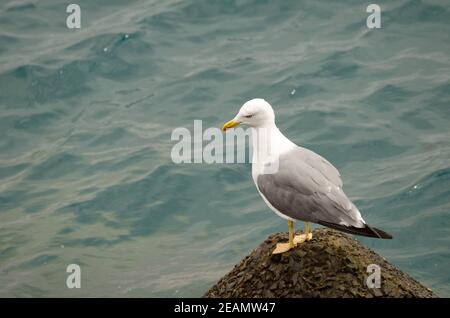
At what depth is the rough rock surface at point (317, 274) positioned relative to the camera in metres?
7.57

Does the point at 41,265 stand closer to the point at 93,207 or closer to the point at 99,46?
the point at 93,207

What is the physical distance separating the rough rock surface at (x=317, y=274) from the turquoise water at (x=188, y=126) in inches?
151

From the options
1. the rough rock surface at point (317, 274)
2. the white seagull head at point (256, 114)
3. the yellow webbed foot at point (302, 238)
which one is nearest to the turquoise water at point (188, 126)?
the rough rock surface at point (317, 274)

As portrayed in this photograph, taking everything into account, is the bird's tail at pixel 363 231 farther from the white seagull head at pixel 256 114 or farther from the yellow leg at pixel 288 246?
the white seagull head at pixel 256 114

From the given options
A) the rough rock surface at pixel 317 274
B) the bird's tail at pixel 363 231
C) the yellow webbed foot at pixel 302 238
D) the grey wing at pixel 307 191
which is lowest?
the rough rock surface at pixel 317 274

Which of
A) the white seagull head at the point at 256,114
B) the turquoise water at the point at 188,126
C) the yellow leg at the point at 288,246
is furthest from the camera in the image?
the turquoise water at the point at 188,126

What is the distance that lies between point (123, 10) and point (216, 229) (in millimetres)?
8563

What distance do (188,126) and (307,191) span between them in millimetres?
7626

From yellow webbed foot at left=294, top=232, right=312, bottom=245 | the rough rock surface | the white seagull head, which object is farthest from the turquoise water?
the white seagull head

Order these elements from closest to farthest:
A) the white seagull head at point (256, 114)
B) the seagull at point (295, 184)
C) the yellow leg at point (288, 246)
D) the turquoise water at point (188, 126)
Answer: the seagull at point (295, 184)
the yellow leg at point (288, 246)
the white seagull head at point (256, 114)
the turquoise water at point (188, 126)

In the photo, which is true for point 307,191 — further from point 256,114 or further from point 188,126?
point 188,126

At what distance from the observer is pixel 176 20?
61.9ft

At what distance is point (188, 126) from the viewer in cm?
1538

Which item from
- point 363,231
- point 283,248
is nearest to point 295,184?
point 283,248
